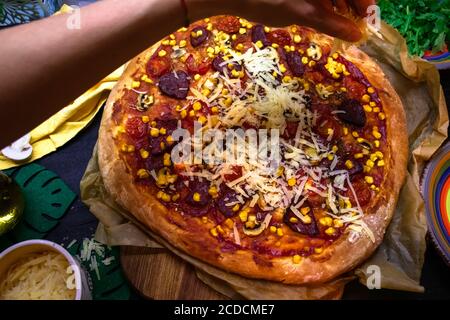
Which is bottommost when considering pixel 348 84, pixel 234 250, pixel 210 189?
pixel 234 250

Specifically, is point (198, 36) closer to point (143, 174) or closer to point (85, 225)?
point (143, 174)

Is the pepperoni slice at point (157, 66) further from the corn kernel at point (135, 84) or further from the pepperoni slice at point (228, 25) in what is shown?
the pepperoni slice at point (228, 25)

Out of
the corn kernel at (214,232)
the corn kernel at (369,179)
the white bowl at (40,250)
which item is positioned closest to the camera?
the white bowl at (40,250)

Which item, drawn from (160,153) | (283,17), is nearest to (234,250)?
(160,153)

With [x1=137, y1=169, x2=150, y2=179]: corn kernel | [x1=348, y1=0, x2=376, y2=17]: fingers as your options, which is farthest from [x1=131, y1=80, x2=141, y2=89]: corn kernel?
[x1=348, y1=0, x2=376, y2=17]: fingers

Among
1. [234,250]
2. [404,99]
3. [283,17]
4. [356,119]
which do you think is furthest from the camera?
[404,99]

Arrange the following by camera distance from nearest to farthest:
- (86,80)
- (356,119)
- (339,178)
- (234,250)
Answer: (86,80), (234,250), (339,178), (356,119)

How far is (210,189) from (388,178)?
1224 mm

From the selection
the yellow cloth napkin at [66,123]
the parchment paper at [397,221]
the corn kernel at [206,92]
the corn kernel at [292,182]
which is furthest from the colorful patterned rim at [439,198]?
the yellow cloth napkin at [66,123]

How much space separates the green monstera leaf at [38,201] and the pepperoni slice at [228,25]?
1701mm

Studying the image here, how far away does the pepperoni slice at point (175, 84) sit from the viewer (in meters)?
3.10

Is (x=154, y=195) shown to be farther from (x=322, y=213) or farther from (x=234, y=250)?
(x=322, y=213)

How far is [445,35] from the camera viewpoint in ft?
11.9

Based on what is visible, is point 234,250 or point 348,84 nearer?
point 234,250
